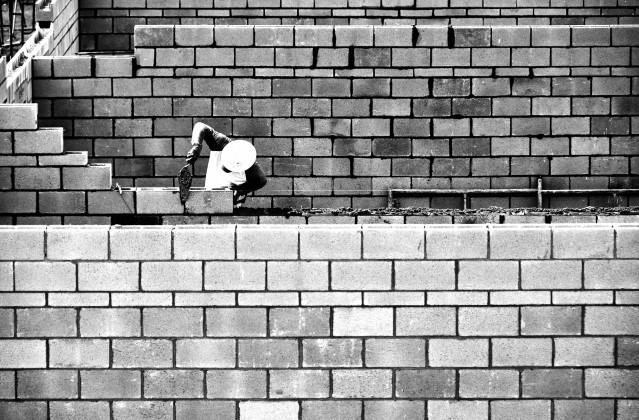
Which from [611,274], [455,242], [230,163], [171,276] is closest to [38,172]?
[230,163]

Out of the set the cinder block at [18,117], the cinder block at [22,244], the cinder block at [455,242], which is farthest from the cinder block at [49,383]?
the cinder block at [18,117]

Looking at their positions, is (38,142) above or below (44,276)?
above

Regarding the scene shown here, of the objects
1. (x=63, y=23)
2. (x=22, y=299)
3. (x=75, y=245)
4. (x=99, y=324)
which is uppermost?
(x=63, y=23)

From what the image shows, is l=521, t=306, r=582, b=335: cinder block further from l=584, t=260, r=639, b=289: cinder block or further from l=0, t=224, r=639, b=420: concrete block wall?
l=584, t=260, r=639, b=289: cinder block

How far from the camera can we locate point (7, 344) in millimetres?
6332

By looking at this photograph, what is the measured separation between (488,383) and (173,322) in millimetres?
1961

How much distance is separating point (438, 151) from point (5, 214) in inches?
165

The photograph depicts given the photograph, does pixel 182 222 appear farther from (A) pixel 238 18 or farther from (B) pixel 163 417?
(A) pixel 238 18

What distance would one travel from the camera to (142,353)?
6344 millimetres

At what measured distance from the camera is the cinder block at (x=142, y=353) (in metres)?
6.34

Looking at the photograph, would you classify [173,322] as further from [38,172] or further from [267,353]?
[38,172]

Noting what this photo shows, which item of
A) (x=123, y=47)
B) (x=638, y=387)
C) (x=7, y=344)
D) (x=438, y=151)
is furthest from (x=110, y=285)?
(x=123, y=47)

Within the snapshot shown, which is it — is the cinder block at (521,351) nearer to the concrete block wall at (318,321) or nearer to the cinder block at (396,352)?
the concrete block wall at (318,321)

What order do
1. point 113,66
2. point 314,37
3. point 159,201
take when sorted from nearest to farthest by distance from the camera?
point 159,201
point 113,66
point 314,37
